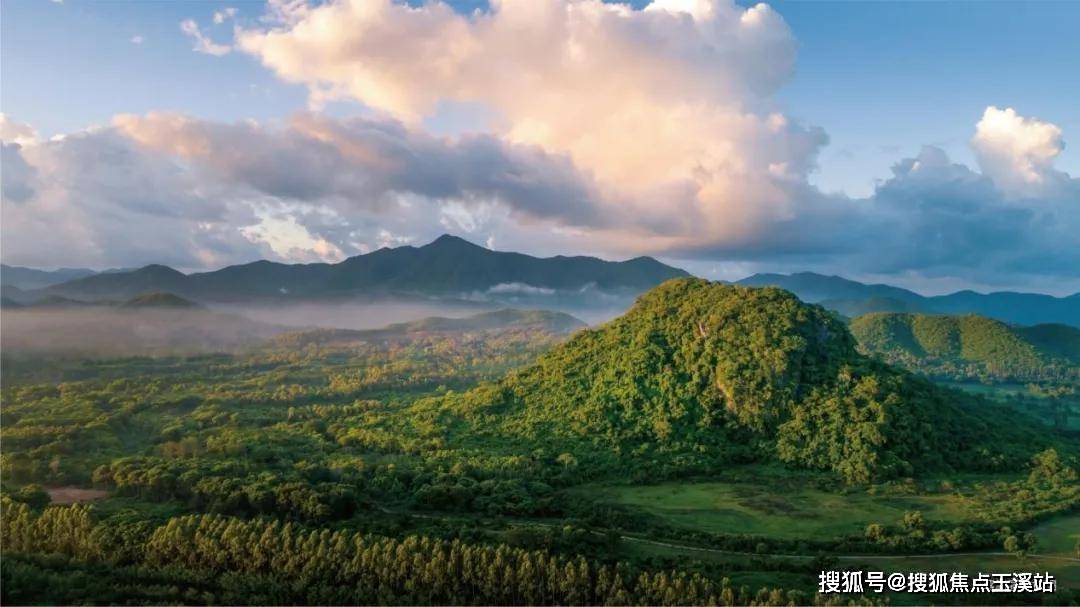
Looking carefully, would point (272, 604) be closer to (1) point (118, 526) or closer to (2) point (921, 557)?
(1) point (118, 526)

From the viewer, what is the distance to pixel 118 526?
41.9 m

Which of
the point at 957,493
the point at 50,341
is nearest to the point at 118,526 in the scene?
the point at 957,493

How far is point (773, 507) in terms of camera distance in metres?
52.7

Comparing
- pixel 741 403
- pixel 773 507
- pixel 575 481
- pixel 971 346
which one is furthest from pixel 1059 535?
pixel 971 346

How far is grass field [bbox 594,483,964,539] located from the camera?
4881cm

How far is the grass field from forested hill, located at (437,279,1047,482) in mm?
3966

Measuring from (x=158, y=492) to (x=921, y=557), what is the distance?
5686 cm

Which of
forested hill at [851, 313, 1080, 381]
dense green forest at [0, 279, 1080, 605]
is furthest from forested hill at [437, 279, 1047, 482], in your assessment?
forested hill at [851, 313, 1080, 381]

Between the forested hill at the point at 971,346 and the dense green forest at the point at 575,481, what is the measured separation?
78.2 m

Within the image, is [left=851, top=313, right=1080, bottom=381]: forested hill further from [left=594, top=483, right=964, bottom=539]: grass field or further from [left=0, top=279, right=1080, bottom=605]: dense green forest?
[left=594, top=483, right=964, bottom=539]: grass field

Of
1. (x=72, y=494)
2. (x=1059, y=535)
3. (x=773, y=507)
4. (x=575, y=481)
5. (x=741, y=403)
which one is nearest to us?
(x=1059, y=535)

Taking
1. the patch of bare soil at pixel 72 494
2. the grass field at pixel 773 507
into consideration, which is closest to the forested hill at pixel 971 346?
the grass field at pixel 773 507

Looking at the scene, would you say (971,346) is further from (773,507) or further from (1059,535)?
(773,507)

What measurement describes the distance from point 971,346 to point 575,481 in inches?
5928
